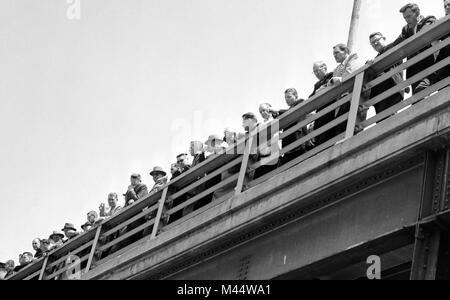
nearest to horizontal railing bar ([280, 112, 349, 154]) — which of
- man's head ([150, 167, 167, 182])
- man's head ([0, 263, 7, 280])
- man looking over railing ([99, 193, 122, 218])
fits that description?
man's head ([150, 167, 167, 182])

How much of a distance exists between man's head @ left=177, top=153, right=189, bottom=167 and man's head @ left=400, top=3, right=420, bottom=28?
5.36 m

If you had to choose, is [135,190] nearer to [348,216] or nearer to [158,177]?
[158,177]

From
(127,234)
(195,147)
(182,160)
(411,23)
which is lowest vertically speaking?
(127,234)

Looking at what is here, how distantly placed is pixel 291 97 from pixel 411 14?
245 centimetres

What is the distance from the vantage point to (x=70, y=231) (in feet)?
68.4

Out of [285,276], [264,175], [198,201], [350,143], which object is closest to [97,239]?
[198,201]

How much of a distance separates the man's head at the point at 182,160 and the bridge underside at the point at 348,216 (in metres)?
2.46

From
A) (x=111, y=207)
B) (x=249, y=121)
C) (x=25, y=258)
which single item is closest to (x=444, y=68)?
(x=249, y=121)

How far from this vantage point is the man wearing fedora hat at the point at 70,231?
68.1ft

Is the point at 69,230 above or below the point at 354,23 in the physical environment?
below

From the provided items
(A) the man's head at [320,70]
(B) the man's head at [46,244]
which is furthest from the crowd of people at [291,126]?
(B) the man's head at [46,244]

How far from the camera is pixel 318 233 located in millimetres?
12359

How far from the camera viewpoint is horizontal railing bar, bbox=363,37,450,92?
11695 mm

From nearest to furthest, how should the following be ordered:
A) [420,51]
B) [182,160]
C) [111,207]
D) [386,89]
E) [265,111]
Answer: [420,51] < [386,89] < [265,111] < [182,160] < [111,207]
